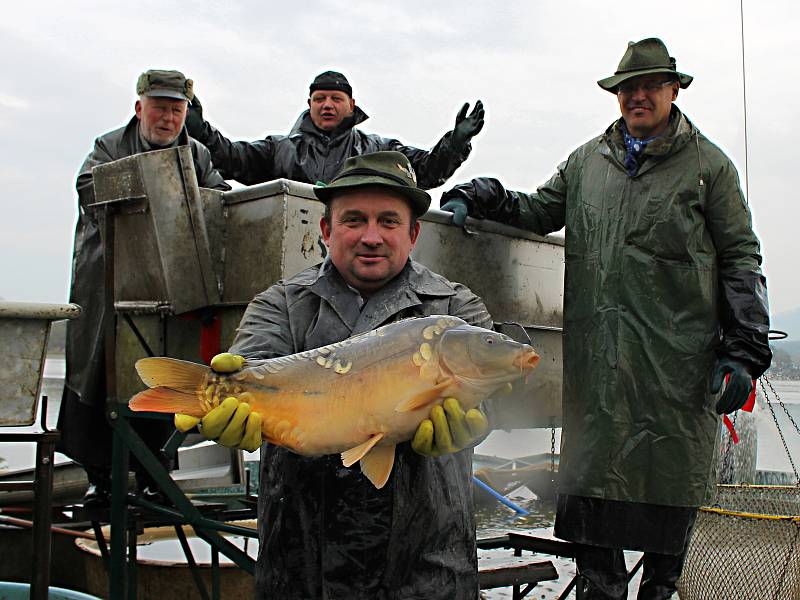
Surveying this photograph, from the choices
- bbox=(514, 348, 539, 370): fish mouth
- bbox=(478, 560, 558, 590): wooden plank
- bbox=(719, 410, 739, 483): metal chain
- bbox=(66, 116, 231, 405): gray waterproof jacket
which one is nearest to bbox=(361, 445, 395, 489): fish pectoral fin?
bbox=(514, 348, 539, 370): fish mouth

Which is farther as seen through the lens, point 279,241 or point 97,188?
point 97,188

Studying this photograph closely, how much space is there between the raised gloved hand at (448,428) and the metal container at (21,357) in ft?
6.75

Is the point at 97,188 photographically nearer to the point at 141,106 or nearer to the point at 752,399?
the point at 141,106

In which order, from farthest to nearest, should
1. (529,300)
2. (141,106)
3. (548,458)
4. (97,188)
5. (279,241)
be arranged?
(548,458)
(529,300)
(141,106)
(97,188)
(279,241)

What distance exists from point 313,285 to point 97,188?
210 cm

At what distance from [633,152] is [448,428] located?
8.00 feet

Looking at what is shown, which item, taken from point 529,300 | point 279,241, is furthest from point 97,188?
point 529,300

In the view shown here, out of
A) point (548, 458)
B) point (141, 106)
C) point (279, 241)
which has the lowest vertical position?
point (548, 458)

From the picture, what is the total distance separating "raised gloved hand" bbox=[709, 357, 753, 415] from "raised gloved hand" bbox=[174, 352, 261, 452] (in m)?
2.36

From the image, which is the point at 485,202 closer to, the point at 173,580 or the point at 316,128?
the point at 316,128

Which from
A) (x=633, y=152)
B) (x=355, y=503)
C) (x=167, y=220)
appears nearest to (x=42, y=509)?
(x=167, y=220)

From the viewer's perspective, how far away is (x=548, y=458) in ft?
46.1

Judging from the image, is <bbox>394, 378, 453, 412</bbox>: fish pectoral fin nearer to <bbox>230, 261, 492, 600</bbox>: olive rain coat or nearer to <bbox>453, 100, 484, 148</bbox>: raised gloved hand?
<bbox>230, 261, 492, 600</bbox>: olive rain coat

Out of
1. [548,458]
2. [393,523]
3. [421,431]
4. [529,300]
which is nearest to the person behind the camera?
[421,431]
